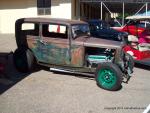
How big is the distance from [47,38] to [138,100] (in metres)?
3.61

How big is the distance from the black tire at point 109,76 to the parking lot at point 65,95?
0.16 m

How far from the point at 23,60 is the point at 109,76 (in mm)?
3124

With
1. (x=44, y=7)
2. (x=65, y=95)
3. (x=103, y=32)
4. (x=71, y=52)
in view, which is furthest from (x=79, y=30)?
(x=44, y=7)

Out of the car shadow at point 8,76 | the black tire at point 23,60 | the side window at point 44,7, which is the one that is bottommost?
the car shadow at point 8,76

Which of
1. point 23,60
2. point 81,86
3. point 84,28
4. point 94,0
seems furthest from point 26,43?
point 94,0

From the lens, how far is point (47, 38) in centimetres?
989

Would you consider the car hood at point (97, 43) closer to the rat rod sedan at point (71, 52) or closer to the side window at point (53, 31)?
the rat rod sedan at point (71, 52)

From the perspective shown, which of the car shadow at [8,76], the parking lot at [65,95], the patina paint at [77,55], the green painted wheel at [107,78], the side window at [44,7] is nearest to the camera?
the parking lot at [65,95]

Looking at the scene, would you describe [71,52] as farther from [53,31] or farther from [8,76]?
[8,76]

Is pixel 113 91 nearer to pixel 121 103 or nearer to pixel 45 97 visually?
pixel 121 103

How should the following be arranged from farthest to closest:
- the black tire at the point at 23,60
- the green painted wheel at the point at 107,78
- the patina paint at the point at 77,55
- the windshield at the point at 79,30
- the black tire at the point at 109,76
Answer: the black tire at the point at 23,60 < the windshield at the point at 79,30 < the patina paint at the point at 77,55 < the green painted wheel at the point at 107,78 < the black tire at the point at 109,76

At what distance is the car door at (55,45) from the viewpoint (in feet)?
31.3

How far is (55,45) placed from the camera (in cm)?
970

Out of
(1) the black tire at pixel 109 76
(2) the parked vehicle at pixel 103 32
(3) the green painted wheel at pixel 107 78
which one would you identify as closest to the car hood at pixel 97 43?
(1) the black tire at pixel 109 76
